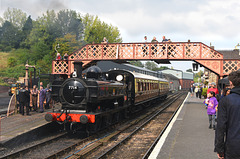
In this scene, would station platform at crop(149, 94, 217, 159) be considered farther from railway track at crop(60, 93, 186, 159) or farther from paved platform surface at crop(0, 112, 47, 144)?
paved platform surface at crop(0, 112, 47, 144)

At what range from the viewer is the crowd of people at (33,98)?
37.5ft

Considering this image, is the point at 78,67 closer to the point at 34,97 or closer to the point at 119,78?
the point at 119,78

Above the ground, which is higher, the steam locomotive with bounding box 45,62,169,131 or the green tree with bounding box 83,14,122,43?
the green tree with bounding box 83,14,122,43

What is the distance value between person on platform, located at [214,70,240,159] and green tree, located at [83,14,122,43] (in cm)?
4620

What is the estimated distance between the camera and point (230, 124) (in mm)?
2939

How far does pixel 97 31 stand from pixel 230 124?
48299 mm

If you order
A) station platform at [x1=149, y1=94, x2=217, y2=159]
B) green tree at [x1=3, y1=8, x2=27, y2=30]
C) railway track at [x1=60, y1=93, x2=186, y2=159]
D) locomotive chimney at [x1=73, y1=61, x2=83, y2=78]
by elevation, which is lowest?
railway track at [x1=60, y1=93, x2=186, y2=159]

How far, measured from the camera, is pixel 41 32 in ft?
169

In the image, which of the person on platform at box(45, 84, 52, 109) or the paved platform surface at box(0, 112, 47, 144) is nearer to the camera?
the paved platform surface at box(0, 112, 47, 144)

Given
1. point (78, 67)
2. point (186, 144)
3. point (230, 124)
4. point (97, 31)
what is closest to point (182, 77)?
point (97, 31)

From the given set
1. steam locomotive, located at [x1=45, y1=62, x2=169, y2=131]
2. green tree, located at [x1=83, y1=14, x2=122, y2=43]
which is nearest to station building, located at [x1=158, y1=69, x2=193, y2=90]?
green tree, located at [x1=83, y1=14, x2=122, y2=43]

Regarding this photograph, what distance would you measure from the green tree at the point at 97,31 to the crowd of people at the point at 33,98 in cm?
3515

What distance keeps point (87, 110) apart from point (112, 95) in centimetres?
173

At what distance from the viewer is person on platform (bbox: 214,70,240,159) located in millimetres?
2865
